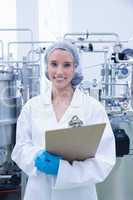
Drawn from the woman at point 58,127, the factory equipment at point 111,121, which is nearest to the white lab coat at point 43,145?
the woman at point 58,127

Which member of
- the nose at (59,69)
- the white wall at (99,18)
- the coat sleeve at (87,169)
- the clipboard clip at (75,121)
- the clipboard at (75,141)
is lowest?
the coat sleeve at (87,169)

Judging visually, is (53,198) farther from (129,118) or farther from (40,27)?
(40,27)

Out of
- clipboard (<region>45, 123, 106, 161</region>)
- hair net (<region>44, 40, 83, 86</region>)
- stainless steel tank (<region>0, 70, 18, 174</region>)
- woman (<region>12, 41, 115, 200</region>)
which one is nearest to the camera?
clipboard (<region>45, 123, 106, 161</region>)

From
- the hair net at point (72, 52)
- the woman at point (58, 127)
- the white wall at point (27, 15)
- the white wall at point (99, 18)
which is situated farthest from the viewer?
the white wall at point (27, 15)

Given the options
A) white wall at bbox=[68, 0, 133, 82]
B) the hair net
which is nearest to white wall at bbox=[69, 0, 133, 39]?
white wall at bbox=[68, 0, 133, 82]

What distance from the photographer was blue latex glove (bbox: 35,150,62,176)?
114 cm

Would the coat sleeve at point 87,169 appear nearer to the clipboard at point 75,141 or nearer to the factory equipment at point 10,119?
the clipboard at point 75,141

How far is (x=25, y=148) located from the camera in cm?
124

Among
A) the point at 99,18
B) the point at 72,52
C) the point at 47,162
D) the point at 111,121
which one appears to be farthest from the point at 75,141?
the point at 99,18

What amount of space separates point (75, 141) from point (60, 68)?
0.97ft

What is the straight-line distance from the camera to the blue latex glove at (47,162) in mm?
1139

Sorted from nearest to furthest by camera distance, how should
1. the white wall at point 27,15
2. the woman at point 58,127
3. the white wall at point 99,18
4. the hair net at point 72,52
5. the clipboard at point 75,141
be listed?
the clipboard at point 75,141, the woman at point 58,127, the hair net at point 72,52, the white wall at point 99,18, the white wall at point 27,15

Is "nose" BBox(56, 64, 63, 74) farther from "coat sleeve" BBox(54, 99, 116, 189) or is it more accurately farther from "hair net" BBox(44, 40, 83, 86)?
"coat sleeve" BBox(54, 99, 116, 189)

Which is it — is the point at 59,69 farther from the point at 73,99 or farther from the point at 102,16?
the point at 102,16
